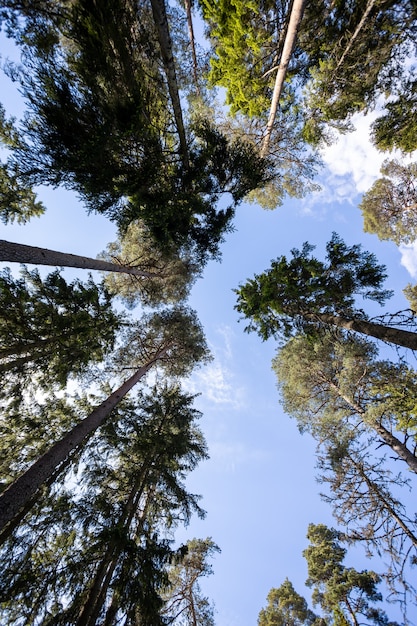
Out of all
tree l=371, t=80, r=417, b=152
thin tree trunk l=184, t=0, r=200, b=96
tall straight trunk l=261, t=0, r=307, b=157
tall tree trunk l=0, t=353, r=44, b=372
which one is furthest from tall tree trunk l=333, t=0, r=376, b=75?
tall tree trunk l=0, t=353, r=44, b=372

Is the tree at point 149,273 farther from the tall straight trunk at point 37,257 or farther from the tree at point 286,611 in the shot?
the tree at point 286,611

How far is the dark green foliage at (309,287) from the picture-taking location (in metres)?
7.57

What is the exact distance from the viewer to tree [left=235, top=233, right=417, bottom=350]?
7.54m

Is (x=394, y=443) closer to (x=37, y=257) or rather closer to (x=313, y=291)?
(x=313, y=291)

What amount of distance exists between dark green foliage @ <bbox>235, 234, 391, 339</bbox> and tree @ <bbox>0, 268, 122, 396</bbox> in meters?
5.26

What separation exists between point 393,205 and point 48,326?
57.4 ft

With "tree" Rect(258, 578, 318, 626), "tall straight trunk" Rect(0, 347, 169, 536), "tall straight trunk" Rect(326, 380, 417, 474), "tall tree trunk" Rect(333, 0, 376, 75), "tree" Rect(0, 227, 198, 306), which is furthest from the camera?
"tree" Rect(258, 578, 318, 626)

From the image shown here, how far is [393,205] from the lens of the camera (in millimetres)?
14531

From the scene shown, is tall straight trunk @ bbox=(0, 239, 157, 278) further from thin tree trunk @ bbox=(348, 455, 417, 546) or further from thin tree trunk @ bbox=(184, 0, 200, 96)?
thin tree trunk @ bbox=(348, 455, 417, 546)

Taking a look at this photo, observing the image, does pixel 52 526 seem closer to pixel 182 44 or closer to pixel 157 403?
pixel 157 403

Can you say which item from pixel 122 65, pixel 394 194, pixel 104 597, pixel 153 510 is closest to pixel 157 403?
pixel 153 510

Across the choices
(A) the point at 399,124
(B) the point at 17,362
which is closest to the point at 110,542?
(B) the point at 17,362

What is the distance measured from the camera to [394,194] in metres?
14.3

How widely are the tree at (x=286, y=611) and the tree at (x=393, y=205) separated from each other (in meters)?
22.4
